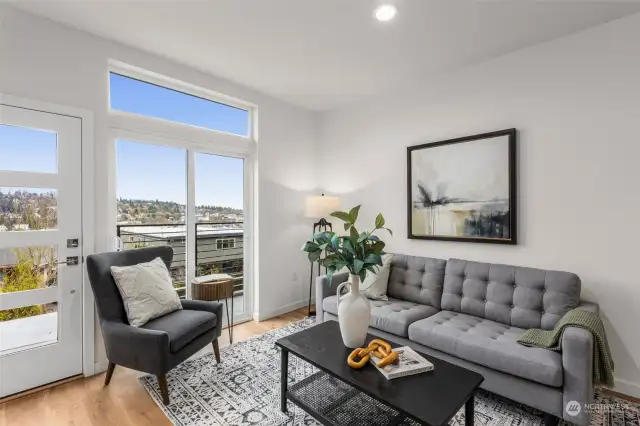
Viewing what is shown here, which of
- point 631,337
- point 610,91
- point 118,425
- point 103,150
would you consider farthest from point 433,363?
point 103,150

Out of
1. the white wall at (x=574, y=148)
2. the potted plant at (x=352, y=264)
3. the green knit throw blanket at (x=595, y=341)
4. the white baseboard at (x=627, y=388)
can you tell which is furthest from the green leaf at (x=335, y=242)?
the white baseboard at (x=627, y=388)

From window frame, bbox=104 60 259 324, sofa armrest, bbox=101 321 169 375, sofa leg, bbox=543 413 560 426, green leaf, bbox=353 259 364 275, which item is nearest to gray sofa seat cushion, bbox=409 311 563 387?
sofa leg, bbox=543 413 560 426

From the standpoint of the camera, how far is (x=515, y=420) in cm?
193

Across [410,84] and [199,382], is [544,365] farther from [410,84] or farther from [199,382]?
[410,84]

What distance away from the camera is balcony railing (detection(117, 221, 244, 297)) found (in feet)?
9.73

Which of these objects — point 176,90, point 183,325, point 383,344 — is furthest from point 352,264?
point 176,90

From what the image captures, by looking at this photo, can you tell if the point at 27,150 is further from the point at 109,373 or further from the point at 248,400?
the point at 248,400

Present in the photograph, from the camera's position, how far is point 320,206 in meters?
3.79

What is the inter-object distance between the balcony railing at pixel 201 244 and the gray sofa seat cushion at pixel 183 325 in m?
0.76

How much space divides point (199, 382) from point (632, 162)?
3551 mm

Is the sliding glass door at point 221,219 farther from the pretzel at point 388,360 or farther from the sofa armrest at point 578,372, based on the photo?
the sofa armrest at point 578,372

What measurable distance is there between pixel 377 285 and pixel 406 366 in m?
1.42

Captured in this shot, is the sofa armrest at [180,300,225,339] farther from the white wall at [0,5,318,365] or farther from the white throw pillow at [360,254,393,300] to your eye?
the white throw pillow at [360,254,393,300]

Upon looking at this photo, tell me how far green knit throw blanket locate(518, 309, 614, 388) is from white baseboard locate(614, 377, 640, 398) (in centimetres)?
61
